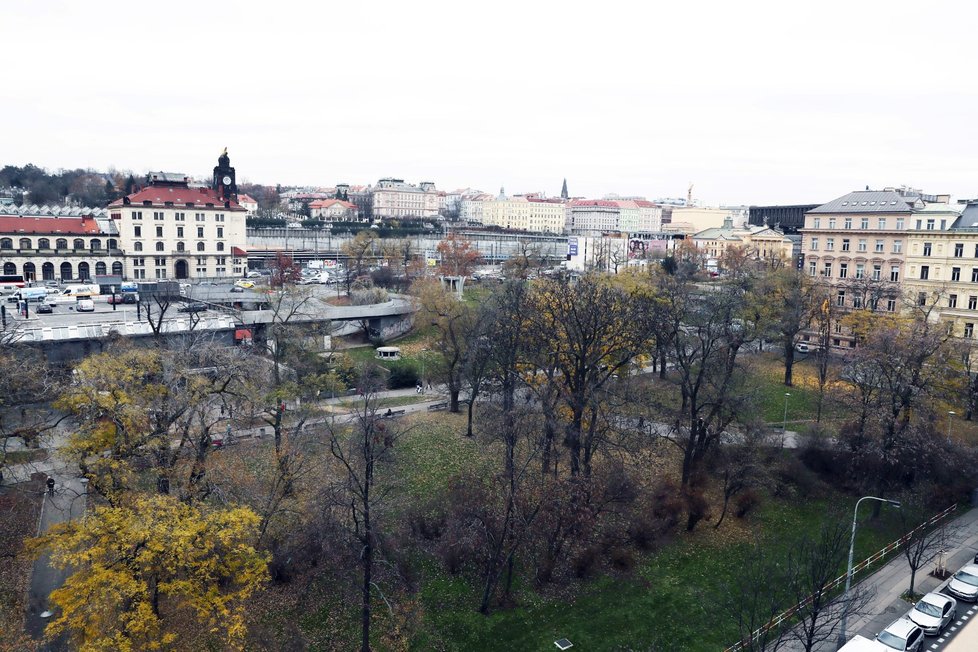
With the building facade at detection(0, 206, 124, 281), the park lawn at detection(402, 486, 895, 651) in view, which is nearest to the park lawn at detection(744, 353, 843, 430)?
the park lawn at detection(402, 486, 895, 651)

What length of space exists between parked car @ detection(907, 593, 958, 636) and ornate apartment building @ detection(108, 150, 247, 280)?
247 feet

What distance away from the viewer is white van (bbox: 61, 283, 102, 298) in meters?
57.1

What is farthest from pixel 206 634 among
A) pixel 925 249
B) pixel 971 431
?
pixel 925 249

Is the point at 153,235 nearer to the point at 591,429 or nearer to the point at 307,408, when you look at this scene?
the point at 307,408

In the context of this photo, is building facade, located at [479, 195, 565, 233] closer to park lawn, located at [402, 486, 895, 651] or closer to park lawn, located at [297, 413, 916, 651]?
park lawn, located at [297, 413, 916, 651]

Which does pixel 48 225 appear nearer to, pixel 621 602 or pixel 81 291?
pixel 81 291

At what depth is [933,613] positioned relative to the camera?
19.8 m

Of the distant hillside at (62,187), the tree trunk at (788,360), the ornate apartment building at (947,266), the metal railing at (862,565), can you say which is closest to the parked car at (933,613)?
the metal railing at (862,565)

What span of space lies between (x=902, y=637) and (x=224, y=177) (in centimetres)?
8464

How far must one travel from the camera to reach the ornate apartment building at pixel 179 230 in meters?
72.1

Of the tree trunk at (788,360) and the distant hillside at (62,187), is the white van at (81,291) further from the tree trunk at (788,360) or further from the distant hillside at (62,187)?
the tree trunk at (788,360)

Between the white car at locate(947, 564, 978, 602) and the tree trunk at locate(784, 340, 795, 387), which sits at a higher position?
the tree trunk at locate(784, 340, 795, 387)

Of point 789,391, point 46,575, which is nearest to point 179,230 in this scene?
point 46,575

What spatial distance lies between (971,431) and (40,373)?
149ft
